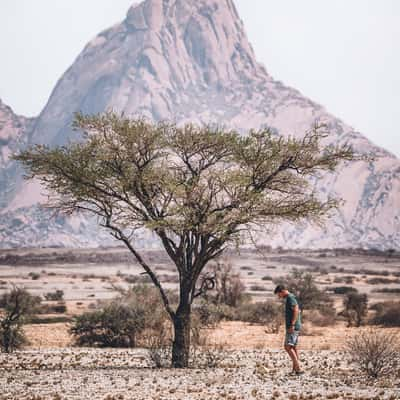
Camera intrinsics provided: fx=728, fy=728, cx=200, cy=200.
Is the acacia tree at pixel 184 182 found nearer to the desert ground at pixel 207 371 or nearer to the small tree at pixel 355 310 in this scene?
the desert ground at pixel 207 371

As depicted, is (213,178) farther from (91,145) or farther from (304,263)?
(304,263)

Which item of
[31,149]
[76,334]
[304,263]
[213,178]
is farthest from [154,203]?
[304,263]

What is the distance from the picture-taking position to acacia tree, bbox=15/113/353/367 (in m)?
18.3

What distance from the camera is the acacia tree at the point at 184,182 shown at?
60.1 feet

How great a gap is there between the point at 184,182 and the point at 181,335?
3959 millimetres

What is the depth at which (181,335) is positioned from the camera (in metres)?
18.8

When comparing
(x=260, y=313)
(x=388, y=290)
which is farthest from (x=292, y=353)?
(x=388, y=290)

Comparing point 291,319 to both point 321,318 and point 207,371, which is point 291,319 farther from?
point 321,318

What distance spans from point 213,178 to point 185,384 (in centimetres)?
538

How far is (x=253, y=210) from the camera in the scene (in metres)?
A: 18.3

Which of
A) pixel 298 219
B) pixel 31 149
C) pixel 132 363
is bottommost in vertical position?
pixel 132 363

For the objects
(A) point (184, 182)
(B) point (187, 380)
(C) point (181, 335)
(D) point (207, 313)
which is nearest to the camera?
(B) point (187, 380)

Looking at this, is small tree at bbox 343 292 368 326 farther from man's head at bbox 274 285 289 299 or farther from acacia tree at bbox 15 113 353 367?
man's head at bbox 274 285 289 299

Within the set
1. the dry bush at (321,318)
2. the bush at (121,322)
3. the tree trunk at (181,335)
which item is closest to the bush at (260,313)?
the dry bush at (321,318)
